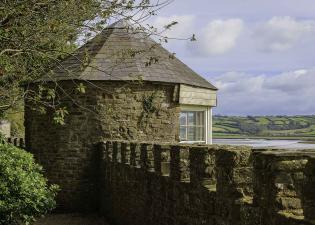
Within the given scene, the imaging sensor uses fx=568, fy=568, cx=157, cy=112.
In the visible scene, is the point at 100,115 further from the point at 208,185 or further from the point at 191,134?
the point at 208,185

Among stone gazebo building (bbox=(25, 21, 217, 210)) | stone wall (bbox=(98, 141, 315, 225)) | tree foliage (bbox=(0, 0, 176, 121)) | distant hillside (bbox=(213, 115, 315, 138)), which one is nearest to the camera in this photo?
stone wall (bbox=(98, 141, 315, 225))

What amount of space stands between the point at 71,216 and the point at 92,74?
11.2ft

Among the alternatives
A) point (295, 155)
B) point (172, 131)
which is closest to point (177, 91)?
point (172, 131)

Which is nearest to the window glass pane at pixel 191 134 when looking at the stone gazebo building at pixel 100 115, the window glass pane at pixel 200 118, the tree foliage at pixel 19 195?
the window glass pane at pixel 200 118

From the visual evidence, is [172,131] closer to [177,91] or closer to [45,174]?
[177,91]

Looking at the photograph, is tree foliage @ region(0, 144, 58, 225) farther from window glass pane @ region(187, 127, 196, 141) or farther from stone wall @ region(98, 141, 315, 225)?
window glass pane @ region(187, 127, 196, 141)

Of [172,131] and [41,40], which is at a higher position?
[41,40]

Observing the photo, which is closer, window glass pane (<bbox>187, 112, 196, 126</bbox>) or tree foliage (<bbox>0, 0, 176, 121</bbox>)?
tree foliage (<bbox>0, 0, 176, 121</bbox>)

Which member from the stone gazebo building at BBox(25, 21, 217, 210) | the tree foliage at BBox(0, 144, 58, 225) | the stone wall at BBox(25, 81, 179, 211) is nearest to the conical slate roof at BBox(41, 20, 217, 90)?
the stone gazebo building at BBox(25, 21, 217, 210)

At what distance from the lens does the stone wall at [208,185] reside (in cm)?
470

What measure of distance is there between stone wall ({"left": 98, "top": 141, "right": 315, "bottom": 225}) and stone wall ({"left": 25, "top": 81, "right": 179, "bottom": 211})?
46.5 inches

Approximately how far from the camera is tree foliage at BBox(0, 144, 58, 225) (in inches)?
384

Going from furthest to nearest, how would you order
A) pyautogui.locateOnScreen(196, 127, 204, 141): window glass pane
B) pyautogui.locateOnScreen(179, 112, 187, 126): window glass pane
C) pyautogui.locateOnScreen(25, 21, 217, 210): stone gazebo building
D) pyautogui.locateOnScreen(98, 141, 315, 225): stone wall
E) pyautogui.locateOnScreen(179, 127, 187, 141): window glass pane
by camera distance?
pyautogui.locateOnScreen(196, 127, 204, 141): window glass pane
pyautogui.locateOnScreen(179, 127, 187, 141): window glass pane
pyautogui.locateOnScreen(179, 112, 187, 126): window glass pane
pyautogui.locateOnScreen(25, 21, 217, 210): stone gazebo building
pyautogui.locateOnScreen(98, 141, 315, 225): stone wall

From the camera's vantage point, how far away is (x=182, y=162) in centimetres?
789
